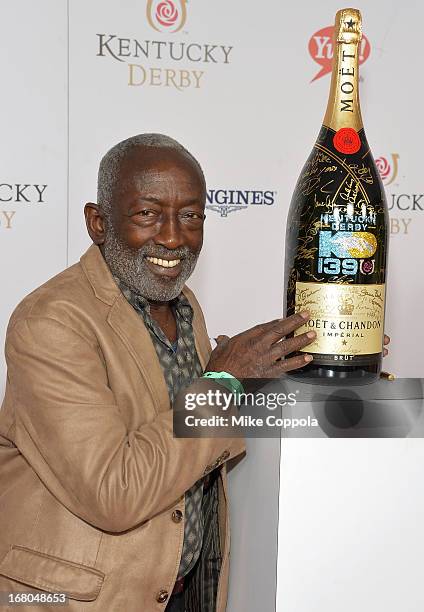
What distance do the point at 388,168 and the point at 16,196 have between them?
0.77 metres

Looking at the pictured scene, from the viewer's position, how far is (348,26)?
29.5 inches

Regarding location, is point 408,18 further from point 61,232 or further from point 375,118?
point 61,232

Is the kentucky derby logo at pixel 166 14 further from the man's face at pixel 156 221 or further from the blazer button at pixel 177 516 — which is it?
the blazer button at pixel 177 516

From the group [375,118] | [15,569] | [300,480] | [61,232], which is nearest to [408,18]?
[375,118]

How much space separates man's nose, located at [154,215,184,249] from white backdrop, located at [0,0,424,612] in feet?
2.29

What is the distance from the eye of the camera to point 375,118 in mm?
1566

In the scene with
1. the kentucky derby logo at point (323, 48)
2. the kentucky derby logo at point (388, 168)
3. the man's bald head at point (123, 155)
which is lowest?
the man's bald head at point (123, 155)

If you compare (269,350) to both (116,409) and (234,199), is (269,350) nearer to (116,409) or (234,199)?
(116,409)

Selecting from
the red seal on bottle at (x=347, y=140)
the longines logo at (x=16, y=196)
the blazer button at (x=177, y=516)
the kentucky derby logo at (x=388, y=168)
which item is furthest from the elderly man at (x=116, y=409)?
the kentucky derby logo at (x=388, y=168)

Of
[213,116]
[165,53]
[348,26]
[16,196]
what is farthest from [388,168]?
[348,26]

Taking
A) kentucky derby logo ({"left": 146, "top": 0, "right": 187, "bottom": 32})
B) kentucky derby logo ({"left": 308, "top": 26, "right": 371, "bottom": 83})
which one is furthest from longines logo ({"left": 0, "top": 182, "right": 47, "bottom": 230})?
kentucky derby logo ({"left": 308, "top": 26, "right": 371, "bottom": 83})

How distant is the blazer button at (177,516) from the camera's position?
0.83 metres

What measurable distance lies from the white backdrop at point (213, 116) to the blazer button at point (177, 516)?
76 centimetres

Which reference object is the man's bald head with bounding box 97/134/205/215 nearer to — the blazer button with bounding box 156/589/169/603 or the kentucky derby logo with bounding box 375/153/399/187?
the blazer button with bounding box 156/589/169/603
